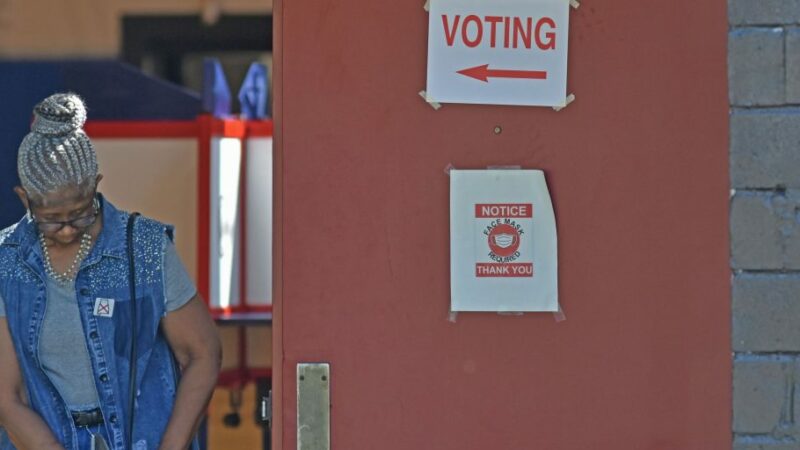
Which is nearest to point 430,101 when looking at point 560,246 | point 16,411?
point 560,246

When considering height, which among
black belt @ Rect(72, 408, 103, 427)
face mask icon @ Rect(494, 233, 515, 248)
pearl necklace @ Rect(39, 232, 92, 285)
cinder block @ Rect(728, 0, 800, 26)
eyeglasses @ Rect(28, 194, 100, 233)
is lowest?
black belt @ Rect(72, 408, 103, 427)

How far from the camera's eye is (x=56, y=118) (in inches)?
136

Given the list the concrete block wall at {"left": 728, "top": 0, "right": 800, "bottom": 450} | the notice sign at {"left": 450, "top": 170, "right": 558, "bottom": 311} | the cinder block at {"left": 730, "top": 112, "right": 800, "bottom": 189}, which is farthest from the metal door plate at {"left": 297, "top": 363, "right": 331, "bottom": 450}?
the cinder block at {"left": 730, "top": 112, "right": 800, "bottom": 189}

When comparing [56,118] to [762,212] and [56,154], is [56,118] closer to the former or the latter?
[56,154]

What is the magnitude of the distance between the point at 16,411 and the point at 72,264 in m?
0.39

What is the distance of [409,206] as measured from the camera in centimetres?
326

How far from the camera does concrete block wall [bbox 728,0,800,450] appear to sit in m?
3.25

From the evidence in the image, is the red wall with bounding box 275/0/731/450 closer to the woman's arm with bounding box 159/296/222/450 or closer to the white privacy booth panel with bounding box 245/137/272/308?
the woman's arm with bounding box 159/296/222/450

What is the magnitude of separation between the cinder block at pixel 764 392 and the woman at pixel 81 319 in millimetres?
1317

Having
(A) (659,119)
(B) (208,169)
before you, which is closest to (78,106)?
(A) (659,119)

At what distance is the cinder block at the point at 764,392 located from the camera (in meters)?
3.25

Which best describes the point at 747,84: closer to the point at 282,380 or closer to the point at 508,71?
the point at 508,71

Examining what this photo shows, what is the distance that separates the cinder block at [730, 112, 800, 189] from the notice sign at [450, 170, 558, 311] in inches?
18.2

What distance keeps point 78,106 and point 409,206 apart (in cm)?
93
